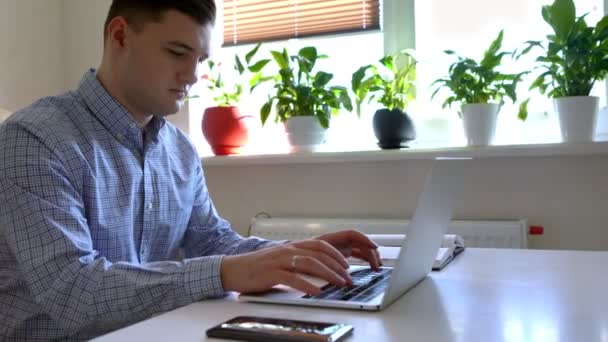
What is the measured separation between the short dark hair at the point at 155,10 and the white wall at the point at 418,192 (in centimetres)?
100

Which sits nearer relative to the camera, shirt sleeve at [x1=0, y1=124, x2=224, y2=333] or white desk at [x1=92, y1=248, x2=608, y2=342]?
white desk at [x1=92, y1=248, x2=608, y2=342]

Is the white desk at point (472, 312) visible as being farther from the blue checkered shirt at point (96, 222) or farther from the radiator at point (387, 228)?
the radiator at point (387, 228)

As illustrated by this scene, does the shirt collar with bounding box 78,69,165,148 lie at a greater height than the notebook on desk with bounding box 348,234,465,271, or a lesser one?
greater

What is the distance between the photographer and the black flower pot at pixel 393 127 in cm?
207

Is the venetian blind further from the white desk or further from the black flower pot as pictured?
the white desk

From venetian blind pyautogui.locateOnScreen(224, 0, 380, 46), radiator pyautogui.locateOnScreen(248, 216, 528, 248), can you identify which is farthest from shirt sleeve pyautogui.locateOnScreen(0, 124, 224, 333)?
venetian blind pyautogui.locateOnScreen(224, 0, 380, 46)

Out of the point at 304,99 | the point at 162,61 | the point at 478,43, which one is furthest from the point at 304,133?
the point at 162,61

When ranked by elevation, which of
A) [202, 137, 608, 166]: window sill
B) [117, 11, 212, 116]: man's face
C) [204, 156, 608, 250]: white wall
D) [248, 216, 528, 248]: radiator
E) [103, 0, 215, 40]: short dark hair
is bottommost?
[248, 216, 528, 248]: radiator

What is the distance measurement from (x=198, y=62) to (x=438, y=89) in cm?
98

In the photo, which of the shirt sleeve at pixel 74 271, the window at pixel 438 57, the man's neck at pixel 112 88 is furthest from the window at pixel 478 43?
the shirt sleeve at pixel 74 271

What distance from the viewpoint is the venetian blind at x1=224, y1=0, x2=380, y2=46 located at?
2.36 metres

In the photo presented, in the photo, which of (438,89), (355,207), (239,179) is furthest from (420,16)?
(239,179)

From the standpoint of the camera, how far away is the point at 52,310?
0.91 metres

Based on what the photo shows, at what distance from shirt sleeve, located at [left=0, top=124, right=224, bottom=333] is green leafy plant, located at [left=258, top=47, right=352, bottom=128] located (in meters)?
1.29
